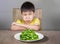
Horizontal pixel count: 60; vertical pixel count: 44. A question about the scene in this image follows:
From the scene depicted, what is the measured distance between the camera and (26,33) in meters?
1.17

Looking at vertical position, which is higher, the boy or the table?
the boy

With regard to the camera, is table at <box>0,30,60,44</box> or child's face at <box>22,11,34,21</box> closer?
table at <box>0,30,60,44</box>

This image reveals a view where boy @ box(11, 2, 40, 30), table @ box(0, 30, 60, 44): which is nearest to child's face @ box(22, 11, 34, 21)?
boy @ box(11, 2, 40, 30)

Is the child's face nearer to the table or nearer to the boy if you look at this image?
the boy

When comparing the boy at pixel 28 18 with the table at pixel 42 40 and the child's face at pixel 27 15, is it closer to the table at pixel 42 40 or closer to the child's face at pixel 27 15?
the child's face at pixel 27 15

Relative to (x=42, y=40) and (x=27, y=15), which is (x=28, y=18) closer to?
(x=27, y=15)

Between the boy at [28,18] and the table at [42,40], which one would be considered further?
the boy at [28,18]

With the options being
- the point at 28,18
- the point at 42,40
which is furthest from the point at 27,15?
the point at 42,40

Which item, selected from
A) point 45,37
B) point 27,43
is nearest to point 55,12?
point 45,37

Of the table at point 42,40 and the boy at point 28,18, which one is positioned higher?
the boy at point 28,18

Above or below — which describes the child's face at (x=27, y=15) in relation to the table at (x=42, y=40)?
above

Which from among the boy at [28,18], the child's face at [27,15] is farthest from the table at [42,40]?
the child's face at [27,15]

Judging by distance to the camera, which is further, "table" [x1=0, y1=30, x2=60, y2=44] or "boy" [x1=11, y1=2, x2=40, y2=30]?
"boy" [x1=11, y1=2, x2=40, y2=30]

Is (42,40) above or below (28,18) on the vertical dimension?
below
